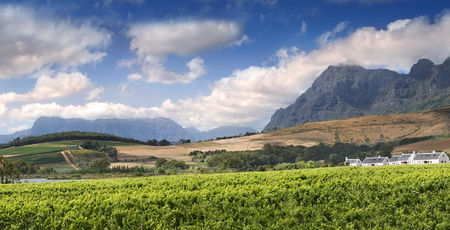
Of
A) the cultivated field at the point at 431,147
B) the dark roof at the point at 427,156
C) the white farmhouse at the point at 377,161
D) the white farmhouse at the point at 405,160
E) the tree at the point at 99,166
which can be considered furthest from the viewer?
the cultivated field at the point at 431,147

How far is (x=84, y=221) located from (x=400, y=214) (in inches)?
850

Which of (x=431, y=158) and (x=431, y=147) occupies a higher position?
(x=431, y=147)

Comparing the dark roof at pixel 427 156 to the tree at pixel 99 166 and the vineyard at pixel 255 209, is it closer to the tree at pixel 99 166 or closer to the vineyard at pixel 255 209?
the vineyard at pixel 255 209

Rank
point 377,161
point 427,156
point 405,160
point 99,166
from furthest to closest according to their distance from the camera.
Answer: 1. point 377,161
2. point 99,166
3. point 405,160
4. point 427,156

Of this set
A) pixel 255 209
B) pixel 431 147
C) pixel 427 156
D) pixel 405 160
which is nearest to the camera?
pixel 255 209

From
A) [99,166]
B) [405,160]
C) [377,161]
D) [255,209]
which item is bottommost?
[377,161]

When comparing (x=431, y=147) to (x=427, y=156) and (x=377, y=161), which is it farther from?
(x=377, y=161)

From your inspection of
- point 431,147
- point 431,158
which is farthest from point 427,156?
point 431,147

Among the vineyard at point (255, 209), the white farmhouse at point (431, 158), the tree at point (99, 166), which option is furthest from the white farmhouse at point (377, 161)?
the vineyard at point (255, 209)

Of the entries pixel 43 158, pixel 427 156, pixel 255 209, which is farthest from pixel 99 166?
pixel 427 156

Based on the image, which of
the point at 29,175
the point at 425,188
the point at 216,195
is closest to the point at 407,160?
the point at 425,188

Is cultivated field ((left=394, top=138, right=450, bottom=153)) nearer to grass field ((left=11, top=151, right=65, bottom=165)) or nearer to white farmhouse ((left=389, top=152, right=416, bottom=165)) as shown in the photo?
white farmhouse ((left=389, top=152, right=416, bottom=165))

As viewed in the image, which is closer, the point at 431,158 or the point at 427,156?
the point at 431,158

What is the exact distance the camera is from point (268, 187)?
24984 millimetres
